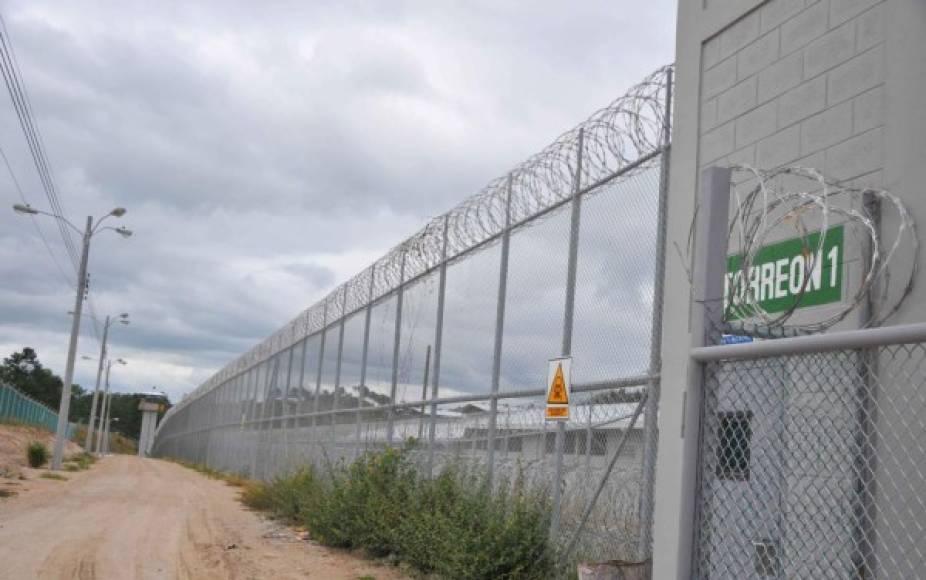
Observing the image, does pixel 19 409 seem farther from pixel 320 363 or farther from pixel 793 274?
pixel 793 274

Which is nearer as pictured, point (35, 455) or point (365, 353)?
point (365, 353)

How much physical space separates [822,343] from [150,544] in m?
10.6

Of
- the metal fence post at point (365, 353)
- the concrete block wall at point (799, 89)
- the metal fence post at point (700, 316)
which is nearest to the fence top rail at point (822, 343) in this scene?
the metal fence post at point (700, 316)

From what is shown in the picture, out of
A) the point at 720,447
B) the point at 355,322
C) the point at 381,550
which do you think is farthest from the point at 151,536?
the point at 720,447

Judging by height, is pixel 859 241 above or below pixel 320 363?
below

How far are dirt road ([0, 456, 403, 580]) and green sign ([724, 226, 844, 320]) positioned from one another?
5.67 m

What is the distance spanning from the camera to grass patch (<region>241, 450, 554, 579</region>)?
305 inches

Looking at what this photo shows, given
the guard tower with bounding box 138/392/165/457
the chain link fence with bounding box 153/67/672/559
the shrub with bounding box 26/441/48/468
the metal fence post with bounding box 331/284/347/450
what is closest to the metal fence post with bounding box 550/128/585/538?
the chain link fence with bounding box 153/67/672/559

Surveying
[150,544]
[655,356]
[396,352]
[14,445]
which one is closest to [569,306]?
[655,356]

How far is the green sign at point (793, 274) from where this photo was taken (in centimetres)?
486

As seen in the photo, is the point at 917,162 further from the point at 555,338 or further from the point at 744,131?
the point at 555,338

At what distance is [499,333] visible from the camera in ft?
31.4

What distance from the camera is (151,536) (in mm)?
12930

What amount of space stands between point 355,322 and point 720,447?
41.9ft
